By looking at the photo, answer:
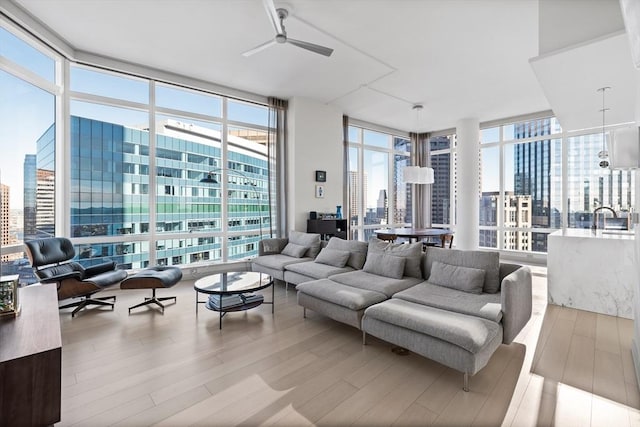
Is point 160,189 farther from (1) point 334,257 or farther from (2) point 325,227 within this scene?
(1) point 334,257

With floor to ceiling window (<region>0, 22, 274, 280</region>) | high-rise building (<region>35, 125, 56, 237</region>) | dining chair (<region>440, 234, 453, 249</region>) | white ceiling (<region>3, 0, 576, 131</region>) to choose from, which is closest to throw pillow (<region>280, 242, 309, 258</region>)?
floor to ceiling window (<region>0, 22, 274, 280</region>)

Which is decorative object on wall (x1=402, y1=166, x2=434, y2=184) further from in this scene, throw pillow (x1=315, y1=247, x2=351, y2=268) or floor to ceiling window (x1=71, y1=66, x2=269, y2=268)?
throw pillow (x1=315, y1=247, x2=351, y2=268)

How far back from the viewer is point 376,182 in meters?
8.18

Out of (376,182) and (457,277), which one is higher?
(376,182)

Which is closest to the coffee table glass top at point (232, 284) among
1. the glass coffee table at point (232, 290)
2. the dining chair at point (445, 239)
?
the glass coffee table at point (232, 290)

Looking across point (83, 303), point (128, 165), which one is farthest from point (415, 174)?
point (83, 303)

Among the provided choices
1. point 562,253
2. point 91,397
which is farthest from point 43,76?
point 562,253

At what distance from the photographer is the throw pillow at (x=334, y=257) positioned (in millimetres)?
4176

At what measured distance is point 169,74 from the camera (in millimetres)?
4953

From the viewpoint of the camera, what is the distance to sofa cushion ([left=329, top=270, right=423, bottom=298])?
126 inches

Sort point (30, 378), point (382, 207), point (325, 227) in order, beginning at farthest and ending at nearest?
point (382, 207) → point (325, 227) → point (30, 378)

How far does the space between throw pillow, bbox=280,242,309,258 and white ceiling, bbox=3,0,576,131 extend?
282cm

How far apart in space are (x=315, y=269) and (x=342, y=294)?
1109mm

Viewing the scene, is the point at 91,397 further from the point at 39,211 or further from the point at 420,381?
the point at 39,211
